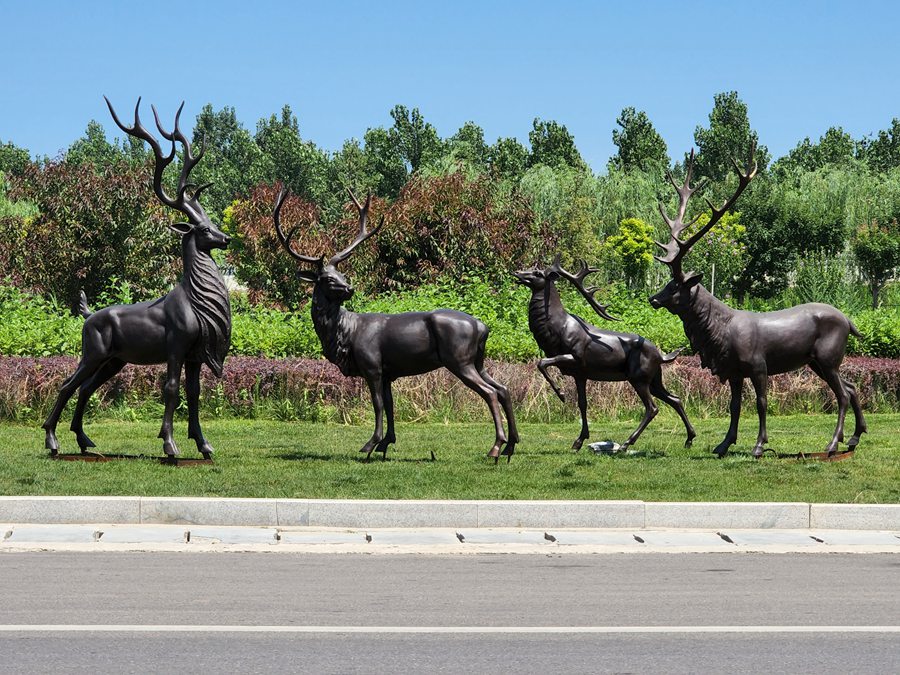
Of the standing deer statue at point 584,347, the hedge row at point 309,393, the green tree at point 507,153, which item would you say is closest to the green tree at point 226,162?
the green tree at point 507,153

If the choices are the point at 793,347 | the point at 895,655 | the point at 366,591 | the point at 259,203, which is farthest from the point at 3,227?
the point at 895,655

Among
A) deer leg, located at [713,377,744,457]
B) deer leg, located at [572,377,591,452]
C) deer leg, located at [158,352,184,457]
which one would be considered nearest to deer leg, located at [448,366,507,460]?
deer leg, located at [572,377,591,452]

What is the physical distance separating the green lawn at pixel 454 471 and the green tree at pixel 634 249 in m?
26.5

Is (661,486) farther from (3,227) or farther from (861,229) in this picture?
(861,229)

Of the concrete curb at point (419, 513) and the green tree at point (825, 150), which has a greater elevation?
the green tree at point (825, 150)

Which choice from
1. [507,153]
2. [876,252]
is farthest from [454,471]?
[507,153]

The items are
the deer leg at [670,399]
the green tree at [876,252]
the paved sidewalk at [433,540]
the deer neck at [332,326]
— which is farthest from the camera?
the green tree at [876,252]

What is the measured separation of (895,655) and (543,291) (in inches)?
335

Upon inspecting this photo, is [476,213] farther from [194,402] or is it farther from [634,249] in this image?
[194,402]

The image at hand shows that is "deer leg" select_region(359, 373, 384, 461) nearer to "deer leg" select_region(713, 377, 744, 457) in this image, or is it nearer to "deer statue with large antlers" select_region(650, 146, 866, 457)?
"deer statue with large antlers" select_region(650, 146, 866, 457)

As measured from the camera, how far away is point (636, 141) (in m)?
76.3

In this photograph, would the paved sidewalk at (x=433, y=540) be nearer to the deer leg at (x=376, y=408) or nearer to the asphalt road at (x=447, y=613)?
the asphalt road at (x=447, y=613)

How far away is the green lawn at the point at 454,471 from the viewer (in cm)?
1143

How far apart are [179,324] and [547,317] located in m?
4.37
